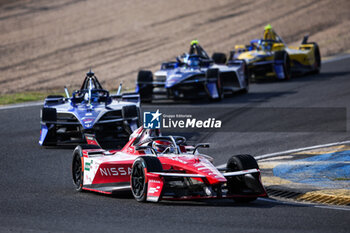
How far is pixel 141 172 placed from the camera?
9617mm

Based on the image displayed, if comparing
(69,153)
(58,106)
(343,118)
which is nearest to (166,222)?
(69,153)

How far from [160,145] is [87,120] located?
505cm

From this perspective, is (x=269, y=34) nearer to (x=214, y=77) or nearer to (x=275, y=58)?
(x=275, y=58)

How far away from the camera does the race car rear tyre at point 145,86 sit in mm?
21984

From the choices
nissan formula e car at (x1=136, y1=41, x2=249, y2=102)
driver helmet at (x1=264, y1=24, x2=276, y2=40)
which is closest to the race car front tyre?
nissan formula e car at (x1=136, y1=41, x2=249, y2=102)

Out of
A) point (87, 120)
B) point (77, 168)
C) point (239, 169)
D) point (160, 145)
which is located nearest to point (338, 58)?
point (87, 120)

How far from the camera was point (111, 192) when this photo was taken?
10227 millimetres

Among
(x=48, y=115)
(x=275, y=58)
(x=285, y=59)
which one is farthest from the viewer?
(x=285, y=59)

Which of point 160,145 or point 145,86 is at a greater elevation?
point 160,145

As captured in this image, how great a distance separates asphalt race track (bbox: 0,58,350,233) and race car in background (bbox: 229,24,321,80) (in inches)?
315

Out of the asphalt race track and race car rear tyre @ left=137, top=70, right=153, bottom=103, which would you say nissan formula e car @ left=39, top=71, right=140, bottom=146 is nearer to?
the asphalt race track

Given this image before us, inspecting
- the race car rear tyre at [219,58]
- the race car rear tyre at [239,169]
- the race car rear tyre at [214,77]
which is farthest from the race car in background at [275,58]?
the race car rear tyre at [239,169]

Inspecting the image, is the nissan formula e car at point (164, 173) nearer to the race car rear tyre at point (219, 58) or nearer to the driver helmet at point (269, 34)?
the race car rear tyre at point (219, 58)

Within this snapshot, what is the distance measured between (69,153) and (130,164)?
4715 mm
